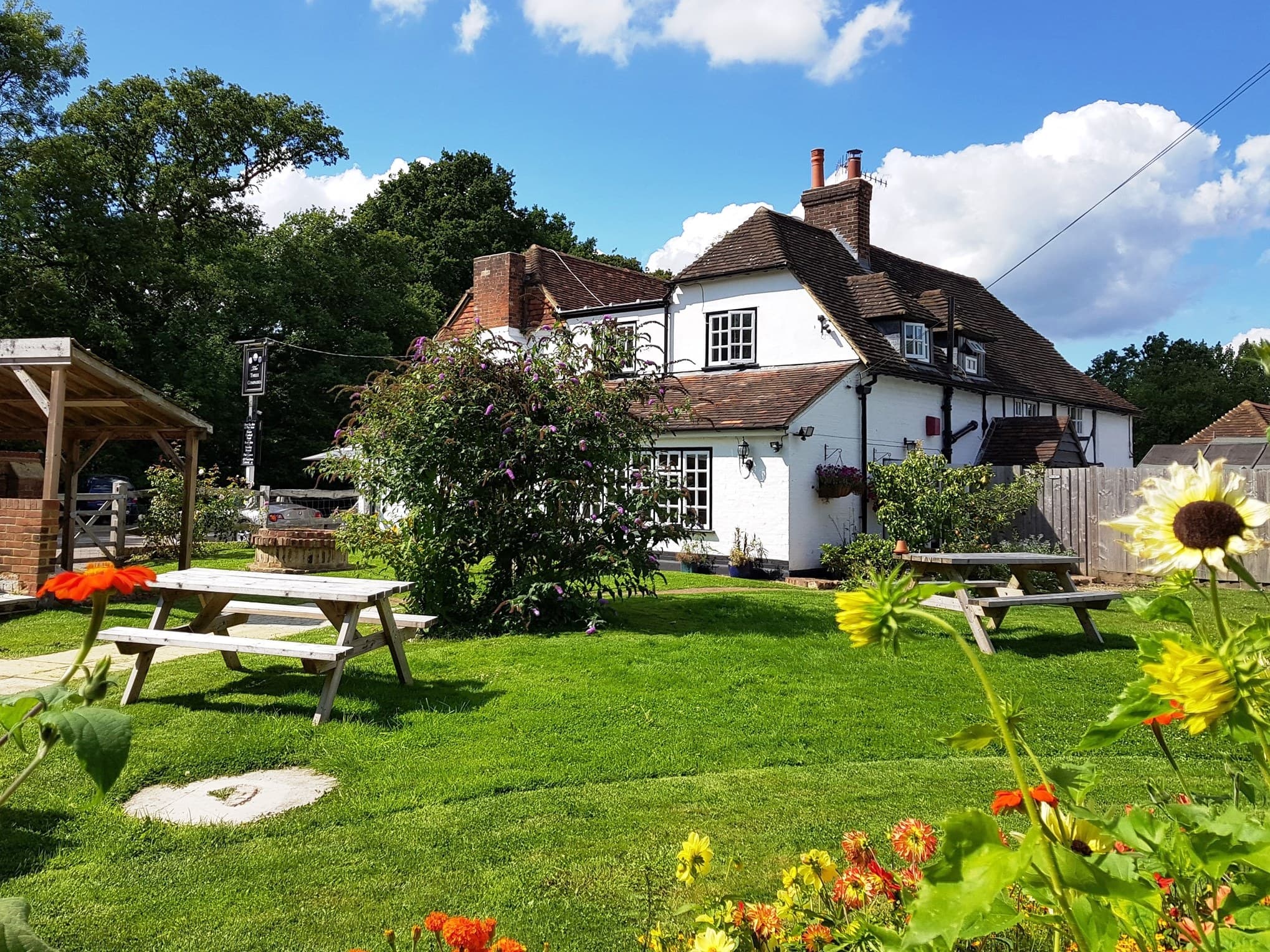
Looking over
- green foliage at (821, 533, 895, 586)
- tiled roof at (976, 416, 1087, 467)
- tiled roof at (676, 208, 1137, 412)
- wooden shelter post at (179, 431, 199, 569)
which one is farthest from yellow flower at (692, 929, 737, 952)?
tiled roof at (976, 416, 1087, 467)

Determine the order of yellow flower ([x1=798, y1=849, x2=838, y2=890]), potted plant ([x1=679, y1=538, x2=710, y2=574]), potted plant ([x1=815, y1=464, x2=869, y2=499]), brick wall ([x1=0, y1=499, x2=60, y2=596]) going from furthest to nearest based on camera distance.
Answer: potted plant ([x1=679, y1=538, x2=710, y2=574])
potted plant ([x1=815, y1=464, x2=869, y2=499])
brick wall ([x1=0, y1=499, x2=60, y2=596])
yellow flower ([x1=798, y1=849, x2=838, y2=890])

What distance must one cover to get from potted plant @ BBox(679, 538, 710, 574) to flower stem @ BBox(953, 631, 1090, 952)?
16273mm

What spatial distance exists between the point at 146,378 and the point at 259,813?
3020cm

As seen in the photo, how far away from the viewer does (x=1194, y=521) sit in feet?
3.52

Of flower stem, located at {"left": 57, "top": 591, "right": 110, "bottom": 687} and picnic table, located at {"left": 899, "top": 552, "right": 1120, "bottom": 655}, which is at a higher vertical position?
flower stem, located at {"left": 57, "top": 591, "right": 110, "bottom": 687}

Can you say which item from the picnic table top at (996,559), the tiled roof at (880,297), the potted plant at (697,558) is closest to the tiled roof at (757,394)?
the tiled roof at (880,297)

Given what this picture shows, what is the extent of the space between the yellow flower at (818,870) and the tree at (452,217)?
39.2 m

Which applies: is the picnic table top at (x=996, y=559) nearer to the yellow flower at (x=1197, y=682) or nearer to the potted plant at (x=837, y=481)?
the potted plant at (x=837, y=481)

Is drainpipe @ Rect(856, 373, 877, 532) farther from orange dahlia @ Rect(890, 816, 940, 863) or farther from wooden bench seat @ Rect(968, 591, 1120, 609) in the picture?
orange dahlia @ Rect(890, 816, 940, 863)

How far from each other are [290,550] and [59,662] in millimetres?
6548

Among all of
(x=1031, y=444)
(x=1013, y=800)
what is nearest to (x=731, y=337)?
(x=1031, y=444)

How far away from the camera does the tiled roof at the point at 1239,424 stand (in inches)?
1258

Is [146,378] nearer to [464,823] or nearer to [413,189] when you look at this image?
[413,189]

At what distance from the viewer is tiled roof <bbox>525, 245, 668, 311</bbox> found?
23.8 metres
